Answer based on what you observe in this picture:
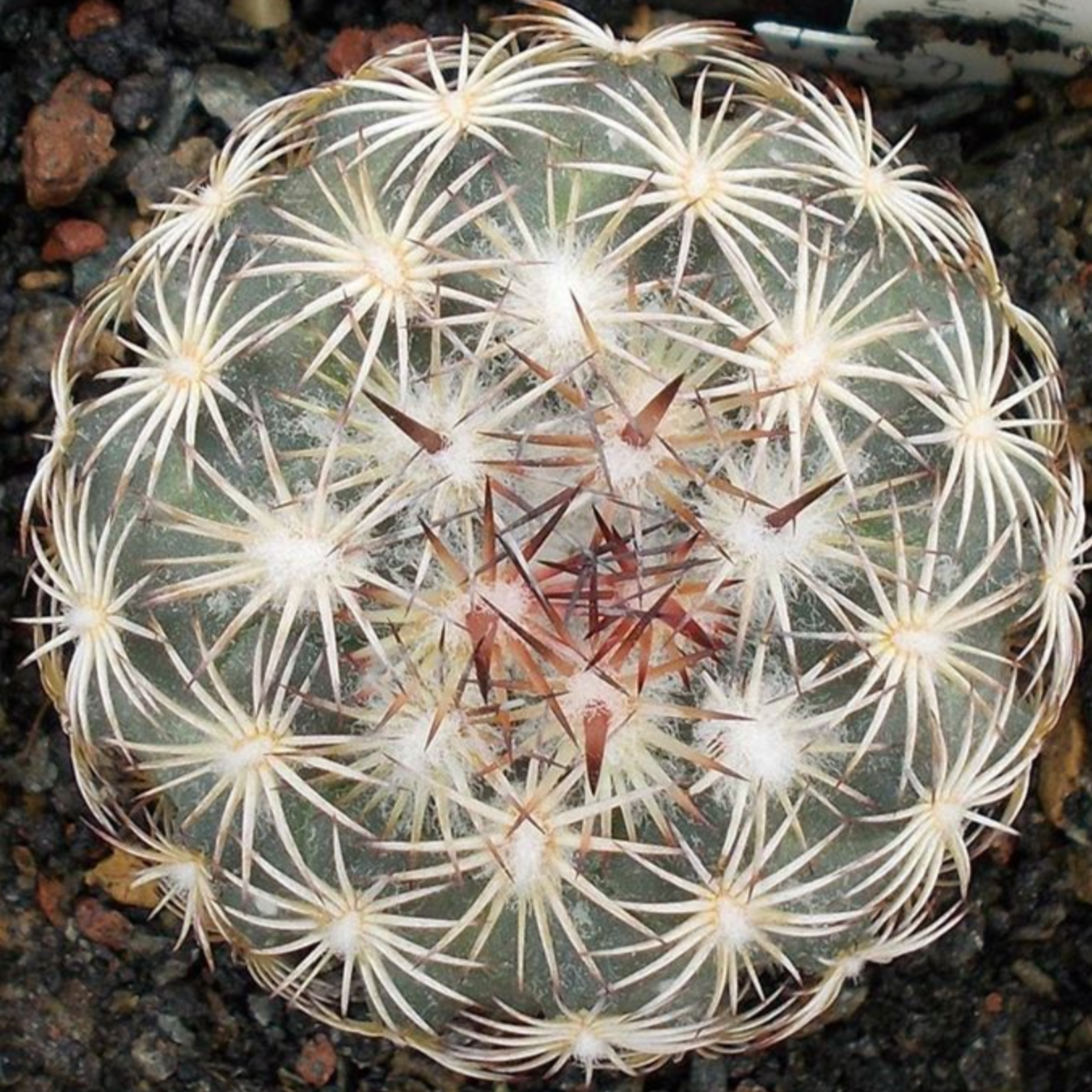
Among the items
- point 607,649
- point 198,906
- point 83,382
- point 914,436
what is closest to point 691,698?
point 607,649

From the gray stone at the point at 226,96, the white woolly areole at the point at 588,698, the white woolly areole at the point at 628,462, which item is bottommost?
the gray stone at the point at 226,96

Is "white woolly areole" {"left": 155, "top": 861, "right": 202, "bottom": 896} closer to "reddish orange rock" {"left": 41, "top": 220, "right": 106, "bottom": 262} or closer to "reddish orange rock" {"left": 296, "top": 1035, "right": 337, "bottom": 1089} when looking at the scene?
"reddish orange rock" {"left": 296, "top": 1035, "right": 337, "bottom": 1089}

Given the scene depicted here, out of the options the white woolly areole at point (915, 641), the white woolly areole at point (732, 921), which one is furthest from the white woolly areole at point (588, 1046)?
the white woolly areole at point (915, 641)

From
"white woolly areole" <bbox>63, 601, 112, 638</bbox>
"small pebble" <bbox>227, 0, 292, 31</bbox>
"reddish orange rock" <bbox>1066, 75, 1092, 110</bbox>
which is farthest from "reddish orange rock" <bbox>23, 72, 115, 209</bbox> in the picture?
"reddish orange rock" <bbox>1066, 75, 1092, 110</bbox>

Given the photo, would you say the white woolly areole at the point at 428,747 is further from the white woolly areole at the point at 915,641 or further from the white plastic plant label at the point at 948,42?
the white plastic plant label at the point at 948,42

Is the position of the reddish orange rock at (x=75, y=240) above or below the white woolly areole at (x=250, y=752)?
below

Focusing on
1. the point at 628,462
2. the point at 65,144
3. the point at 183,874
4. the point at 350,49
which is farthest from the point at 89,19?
the point at 628,462

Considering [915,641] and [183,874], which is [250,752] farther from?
[915,641]

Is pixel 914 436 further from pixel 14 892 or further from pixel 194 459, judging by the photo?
pixel 14 892
